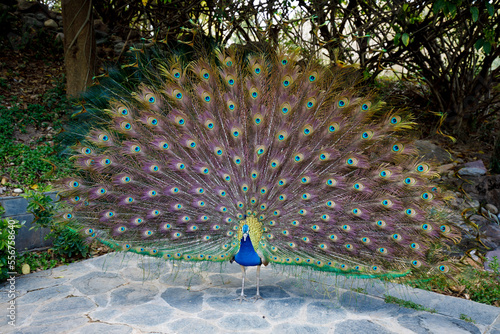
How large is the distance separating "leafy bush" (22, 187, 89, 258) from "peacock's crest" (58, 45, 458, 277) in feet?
3.36

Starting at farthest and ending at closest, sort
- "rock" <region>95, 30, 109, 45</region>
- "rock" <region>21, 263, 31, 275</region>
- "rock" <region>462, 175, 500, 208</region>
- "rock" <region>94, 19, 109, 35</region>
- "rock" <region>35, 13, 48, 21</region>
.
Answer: "rock" <region>94, 19, 109, 35</region> < "rock" <region>95, 30, 109, 45</region> < "rock" <region>35, 13, 48, 21</region> < "rock" <region>462, 175, 500, 208</region> < "rock" <region>21, 263, 31, 275</region>

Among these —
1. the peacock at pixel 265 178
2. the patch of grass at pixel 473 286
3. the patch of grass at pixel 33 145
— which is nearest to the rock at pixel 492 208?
the patch of grass at pixel 473 286

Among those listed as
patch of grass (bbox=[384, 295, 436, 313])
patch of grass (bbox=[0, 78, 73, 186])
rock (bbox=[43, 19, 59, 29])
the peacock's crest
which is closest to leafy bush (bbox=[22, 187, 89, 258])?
patch of grass (bbox=[0, 78, 73, 186])

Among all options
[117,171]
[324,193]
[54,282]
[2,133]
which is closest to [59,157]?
[2,133]

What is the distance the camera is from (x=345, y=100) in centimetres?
383

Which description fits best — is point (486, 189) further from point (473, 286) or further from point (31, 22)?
point (31, 22)

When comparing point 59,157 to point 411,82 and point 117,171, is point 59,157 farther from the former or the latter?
point 411,82

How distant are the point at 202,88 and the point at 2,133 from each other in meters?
4.15

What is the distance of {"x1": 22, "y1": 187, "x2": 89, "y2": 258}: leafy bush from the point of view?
476 centimetres

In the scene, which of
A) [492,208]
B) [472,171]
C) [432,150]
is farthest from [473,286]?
[432,150]

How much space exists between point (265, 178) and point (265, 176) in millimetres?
19

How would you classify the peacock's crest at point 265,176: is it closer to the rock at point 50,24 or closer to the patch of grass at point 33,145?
the patch of grass at point 33,145

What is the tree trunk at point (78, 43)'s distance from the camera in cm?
642

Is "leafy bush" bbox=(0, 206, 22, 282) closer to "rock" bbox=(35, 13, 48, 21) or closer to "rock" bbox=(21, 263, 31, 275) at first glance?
"rock" bbox=(21, 263, 31, 275)
